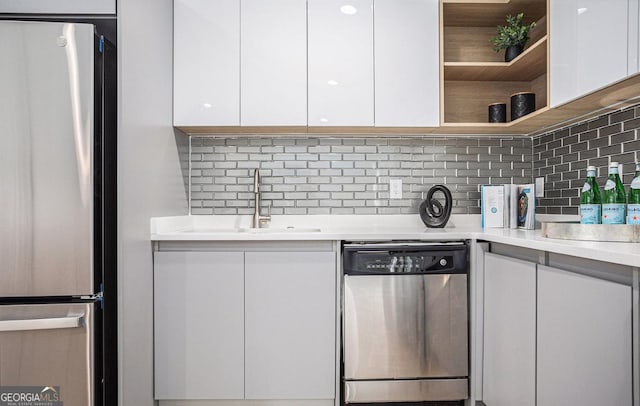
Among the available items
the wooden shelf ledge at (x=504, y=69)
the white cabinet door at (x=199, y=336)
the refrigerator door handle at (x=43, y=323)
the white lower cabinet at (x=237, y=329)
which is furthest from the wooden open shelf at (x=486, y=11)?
the refrigerator door handle at (x=43, y=323)

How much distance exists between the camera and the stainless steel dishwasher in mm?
1936

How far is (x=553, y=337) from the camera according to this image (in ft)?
4.41

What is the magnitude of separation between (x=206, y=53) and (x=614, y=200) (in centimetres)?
200

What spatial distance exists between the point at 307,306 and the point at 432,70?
1.38 m

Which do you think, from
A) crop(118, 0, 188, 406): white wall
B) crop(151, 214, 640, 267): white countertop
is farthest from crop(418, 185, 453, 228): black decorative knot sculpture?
crop(118, 0, 188, 406): white wall

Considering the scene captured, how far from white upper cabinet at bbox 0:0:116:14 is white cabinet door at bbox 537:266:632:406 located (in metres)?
1.88

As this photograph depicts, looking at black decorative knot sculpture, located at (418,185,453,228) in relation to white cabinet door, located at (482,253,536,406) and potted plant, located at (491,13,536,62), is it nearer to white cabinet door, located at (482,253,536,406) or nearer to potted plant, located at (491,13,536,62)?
white cabinet door, located at (482,253,536,406)

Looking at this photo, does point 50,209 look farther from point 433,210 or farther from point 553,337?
point 433,210

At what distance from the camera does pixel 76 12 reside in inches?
65.4

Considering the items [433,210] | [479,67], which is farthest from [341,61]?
[433,210]

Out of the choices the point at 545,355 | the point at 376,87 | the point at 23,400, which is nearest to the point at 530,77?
the point at 376,87

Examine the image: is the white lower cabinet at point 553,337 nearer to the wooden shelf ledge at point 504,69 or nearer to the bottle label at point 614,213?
the bottle label at point 614,213

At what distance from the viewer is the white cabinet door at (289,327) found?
195 centimetres

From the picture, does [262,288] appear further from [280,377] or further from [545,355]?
[545,355]
